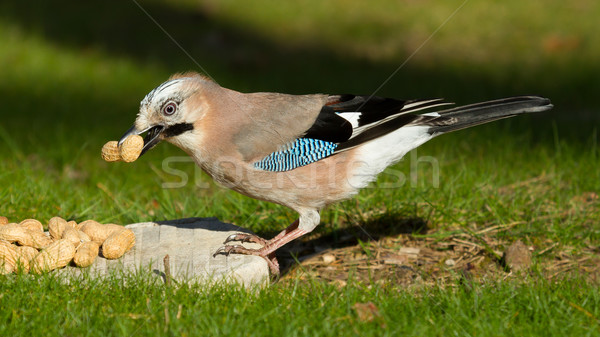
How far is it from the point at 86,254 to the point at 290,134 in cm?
145

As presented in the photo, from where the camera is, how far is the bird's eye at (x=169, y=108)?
4145mm

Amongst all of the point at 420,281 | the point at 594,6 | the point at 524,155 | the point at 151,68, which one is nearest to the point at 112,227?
the point at 420,281

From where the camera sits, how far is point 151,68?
9.87 meters

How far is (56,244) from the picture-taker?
398cm

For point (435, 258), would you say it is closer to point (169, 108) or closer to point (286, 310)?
point (286, 310)

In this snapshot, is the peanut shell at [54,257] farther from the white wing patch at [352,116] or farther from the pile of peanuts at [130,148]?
the white wing patch at [352,116]

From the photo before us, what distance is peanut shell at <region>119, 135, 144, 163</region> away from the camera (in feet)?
13.7

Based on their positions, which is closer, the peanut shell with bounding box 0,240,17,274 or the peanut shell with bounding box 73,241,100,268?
the peanut shell with bounding box 0,240,17,274

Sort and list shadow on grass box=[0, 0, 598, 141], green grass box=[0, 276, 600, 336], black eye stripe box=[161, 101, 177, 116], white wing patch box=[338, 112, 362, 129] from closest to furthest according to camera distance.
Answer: green grass box=[0, 276, 600, 336] < black eye stripe box=[161, 101, 177, 116] < white wing patch box=[338, 112, 362, 129] < shadow on grass box=[0, 0, 598, 141]

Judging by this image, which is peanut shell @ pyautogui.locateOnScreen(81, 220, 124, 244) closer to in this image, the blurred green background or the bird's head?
the bird's head

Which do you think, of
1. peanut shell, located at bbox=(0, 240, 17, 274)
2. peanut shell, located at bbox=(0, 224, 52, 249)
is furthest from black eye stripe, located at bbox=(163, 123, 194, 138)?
peanut shell, located at bbox=(0, 240, 17, 274)

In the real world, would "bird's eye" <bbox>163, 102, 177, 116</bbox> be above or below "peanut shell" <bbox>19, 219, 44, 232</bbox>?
above

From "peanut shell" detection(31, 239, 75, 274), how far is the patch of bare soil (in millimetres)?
1339

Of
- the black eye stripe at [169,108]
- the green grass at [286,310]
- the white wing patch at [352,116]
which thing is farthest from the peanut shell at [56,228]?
the white wing patch at [352,116]
